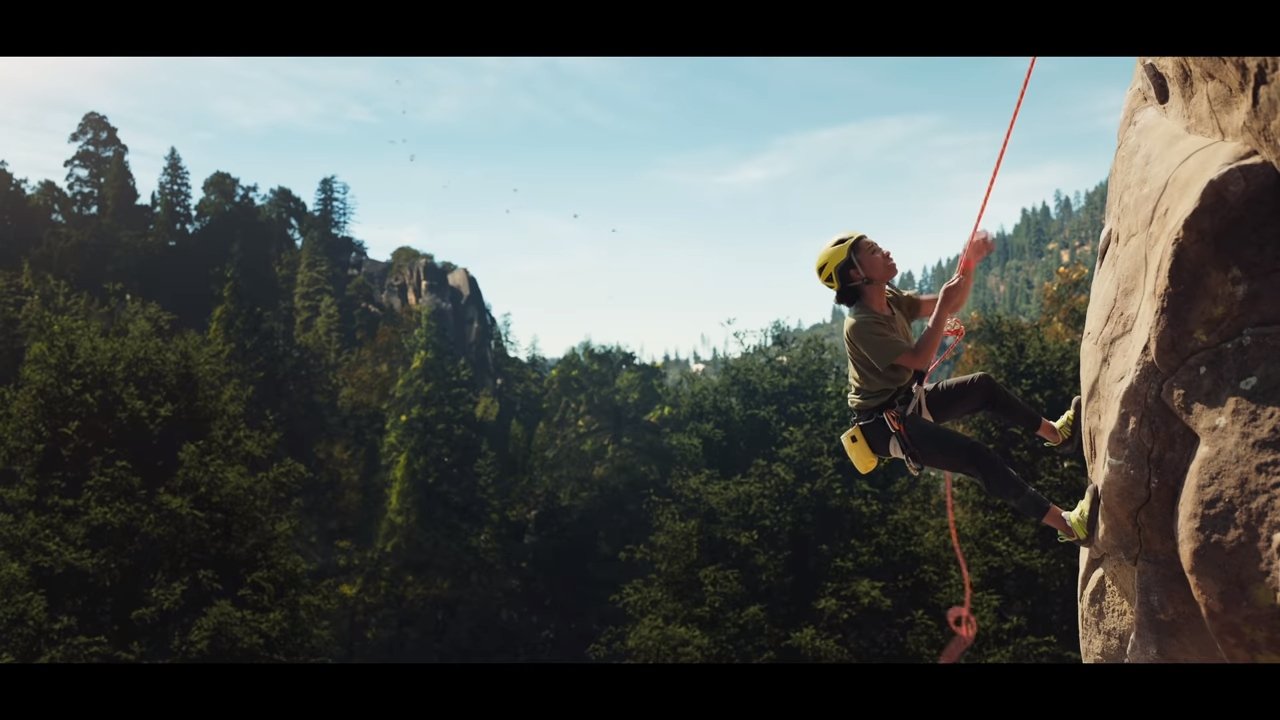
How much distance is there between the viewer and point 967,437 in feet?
21.5

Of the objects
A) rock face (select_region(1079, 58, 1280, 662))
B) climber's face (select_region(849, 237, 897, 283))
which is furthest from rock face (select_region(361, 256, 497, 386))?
rock face (select_region(1079, 58, 1280, 662))

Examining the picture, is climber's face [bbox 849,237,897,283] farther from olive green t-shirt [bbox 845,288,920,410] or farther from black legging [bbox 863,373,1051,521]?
black legging [bbox 863,373,1051,521]

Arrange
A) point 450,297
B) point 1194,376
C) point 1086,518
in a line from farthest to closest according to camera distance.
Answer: point 450,297 → point 1086,518 → point 1194,376

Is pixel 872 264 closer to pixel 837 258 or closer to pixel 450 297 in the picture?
pixel 837 258

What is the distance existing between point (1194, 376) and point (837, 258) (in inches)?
81.9

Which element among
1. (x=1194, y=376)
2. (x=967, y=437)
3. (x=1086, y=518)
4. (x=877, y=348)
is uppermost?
(x=877, y=348)

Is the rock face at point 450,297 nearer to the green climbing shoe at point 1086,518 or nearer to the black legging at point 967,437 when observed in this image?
the black legging at point 967,437

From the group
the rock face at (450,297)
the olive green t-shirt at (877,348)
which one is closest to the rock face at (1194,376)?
the olive green t-shirt at (877,348)

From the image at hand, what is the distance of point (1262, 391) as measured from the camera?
5.20 m

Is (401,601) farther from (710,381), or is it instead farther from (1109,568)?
(1109,568)

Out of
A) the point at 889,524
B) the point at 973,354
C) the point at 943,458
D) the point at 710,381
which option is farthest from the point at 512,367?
the point at 943,458

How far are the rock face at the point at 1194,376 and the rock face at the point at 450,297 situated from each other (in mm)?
65569

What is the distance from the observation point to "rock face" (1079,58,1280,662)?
521cm

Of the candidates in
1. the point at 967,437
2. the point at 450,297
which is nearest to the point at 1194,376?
the point at 967,437
